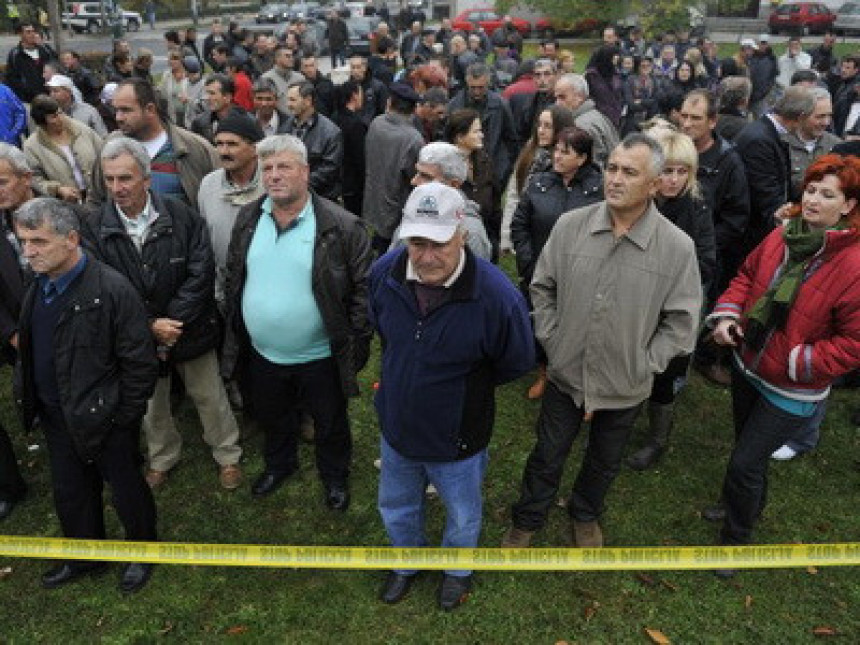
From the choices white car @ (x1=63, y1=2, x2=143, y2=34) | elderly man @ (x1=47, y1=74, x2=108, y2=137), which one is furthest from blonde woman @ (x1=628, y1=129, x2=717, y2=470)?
white car @ (x1=63, y1=2, x2=143, y2=34)

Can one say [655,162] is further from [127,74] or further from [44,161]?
[127,74]

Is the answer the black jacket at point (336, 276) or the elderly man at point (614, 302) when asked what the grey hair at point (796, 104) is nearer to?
the elderly man at point (614, 302)

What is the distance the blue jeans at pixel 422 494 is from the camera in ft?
10.6

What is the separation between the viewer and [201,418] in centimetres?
452

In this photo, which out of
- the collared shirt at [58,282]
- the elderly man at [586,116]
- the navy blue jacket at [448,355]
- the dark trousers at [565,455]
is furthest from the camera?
the elderly man at [586,116]

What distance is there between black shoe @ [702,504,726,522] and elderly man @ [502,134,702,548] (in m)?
1.04

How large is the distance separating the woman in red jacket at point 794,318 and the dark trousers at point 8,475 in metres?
4.21

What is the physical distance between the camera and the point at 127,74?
11102 mm

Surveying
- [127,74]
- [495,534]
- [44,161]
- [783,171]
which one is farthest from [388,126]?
[127,74]

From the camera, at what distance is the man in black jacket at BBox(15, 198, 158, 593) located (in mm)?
3107

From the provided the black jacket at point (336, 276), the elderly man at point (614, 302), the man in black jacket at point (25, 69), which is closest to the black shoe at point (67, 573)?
the black jacket at point (336, 276)


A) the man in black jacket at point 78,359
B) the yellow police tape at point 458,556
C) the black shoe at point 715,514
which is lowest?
the black shoe at point 715,514

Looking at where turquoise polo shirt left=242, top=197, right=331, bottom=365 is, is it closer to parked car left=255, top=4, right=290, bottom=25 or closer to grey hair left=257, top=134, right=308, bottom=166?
grey hair left=257, top=134, right=308, bottom=166

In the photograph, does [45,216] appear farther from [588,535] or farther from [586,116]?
[586,116]
